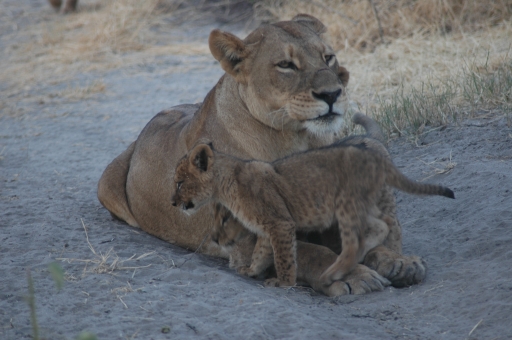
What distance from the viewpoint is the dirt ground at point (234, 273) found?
3.20m

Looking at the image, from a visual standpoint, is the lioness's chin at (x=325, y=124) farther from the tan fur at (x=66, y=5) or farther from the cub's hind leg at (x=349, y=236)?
the tan fur at (x=66, y=5)

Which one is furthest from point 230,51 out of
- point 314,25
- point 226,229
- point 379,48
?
point 379,48

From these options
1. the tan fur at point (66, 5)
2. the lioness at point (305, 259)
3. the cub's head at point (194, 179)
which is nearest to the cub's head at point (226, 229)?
the lioness at point (305, 259)

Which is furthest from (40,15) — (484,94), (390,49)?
(484,94)

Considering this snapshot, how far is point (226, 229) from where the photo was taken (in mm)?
4223

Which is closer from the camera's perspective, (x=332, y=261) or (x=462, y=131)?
(x=332, y=261)

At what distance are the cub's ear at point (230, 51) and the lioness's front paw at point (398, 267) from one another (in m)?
1.40

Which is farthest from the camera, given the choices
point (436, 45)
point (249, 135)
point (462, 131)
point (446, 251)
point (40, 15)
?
point (40, 15)

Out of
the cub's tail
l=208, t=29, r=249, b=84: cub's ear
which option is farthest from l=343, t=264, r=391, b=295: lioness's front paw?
l=208, t=29, r=249, b=84: cub's ear

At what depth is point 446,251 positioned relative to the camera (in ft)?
13.3

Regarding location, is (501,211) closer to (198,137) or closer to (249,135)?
(249,135)

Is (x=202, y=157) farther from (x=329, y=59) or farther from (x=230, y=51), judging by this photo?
(x=329, y=59)

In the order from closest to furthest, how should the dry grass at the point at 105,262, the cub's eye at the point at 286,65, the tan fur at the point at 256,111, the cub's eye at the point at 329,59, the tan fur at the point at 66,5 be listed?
1. the dry grass at the point at 105,262
2. the tan fur at the point at 256,111
3. the cub's eye at the point at 286,65
4. the cub's eye at the point at 329,59
5. the tan fur at the point at 66,5

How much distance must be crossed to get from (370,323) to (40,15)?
12541 mm
